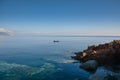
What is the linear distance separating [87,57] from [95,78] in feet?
54.7

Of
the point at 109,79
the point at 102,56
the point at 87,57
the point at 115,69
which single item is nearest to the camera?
the point at 109,79

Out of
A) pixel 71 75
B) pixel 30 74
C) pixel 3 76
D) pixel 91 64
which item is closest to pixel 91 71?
pixel 91 64

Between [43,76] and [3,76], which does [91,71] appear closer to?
[43,76]

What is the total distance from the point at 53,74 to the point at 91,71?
7.33 m

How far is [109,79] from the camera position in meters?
21.2

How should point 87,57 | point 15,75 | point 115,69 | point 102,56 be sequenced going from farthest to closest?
point 87,57 < point 102,56 < point 115,69 < point 15,75

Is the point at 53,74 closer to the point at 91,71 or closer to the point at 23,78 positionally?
the point at 23,78

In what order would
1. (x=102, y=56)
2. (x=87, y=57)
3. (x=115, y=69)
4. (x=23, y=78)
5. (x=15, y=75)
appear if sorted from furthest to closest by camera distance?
(x=87, y=57) < (x=102, y=56) < (x=115, y=69) < (x=15, y=75) < (x=23, y=78)

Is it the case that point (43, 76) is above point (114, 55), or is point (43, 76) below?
below

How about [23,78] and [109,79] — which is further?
[23,78]

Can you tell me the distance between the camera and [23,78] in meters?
25.5

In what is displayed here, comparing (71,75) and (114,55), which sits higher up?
(114,55)

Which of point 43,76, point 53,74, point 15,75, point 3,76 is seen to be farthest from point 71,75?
point 3,76

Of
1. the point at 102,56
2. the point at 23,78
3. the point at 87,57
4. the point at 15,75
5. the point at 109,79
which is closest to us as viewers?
the point at 109,79
